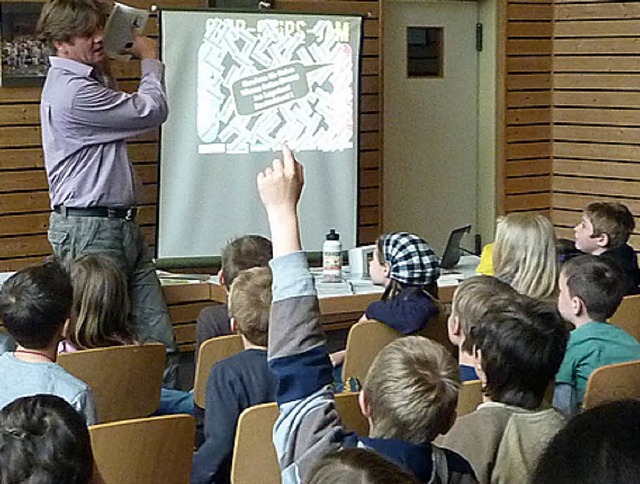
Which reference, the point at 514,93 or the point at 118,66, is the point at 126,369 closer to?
the point at 118,66

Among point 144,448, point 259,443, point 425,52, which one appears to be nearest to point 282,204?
point 144,448

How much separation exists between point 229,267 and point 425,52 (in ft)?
12.0

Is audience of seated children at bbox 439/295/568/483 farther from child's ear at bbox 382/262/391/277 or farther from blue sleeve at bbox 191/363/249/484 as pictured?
child's ear at bbox 382/262/391/277

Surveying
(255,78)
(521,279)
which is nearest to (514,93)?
(255,78)

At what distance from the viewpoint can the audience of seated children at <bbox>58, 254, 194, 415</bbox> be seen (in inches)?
128

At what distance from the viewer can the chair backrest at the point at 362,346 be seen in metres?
3.54

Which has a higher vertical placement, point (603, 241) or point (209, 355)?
point (603, 241)

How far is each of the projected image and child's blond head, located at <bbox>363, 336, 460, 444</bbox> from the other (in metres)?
4.08

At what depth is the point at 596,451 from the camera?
72 cm

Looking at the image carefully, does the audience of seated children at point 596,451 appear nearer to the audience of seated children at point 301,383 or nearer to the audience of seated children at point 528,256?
the audience of seated children at point 301,383

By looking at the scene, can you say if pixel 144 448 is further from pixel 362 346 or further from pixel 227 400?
pixel 362 346

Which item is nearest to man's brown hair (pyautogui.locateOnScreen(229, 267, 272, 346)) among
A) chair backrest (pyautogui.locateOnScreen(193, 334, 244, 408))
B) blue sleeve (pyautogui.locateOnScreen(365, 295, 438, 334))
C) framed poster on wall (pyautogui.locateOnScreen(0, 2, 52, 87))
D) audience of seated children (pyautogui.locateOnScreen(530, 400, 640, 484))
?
chair backrest (pyautogui.locateOnScreen(193, 334, 244, 408))

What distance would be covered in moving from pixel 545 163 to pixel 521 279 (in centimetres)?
391

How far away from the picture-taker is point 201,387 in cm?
326
